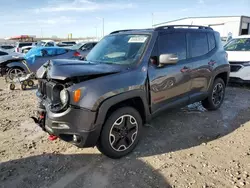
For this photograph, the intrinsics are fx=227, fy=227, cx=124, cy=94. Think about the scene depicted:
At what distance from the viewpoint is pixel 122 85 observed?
A: 3182 millimetres

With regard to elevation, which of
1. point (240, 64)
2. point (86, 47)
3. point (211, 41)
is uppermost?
point (211, 41)

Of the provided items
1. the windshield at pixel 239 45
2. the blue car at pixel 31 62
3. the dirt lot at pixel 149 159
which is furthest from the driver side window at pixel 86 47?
the dirt lot at pixel 149 159

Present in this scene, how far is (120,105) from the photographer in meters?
3.37

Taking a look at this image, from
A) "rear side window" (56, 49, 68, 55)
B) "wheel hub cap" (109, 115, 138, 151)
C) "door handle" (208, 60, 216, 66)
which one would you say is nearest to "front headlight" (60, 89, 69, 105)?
"wheel hub cap" (109, 115, 138, 151)

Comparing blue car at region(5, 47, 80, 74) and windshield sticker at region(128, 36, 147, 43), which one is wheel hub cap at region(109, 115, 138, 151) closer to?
windshield sticker at region(128, 36, 147, 43)

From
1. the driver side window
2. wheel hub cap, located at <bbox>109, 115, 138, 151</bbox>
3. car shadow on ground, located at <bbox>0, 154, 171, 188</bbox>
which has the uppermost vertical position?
the driver side window

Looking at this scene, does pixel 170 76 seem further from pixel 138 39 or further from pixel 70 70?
pixel 70 70

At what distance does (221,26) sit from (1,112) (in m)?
36.9

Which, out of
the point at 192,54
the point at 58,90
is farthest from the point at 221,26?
the point at 58,90

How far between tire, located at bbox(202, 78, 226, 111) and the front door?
1175mm

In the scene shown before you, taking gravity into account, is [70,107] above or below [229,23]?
below

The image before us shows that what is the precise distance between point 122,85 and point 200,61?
7.25ft

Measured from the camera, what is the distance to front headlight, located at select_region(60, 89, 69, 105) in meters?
2.86

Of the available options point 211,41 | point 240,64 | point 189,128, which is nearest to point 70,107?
point 189,128
